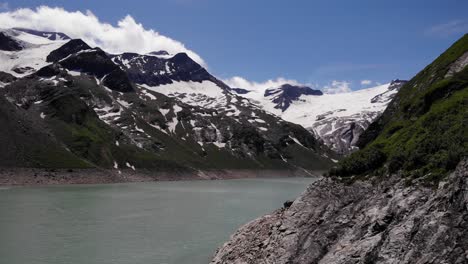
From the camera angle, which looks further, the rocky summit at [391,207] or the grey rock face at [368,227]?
the rocky summit at [391,207]

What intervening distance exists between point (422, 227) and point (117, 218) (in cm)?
6534

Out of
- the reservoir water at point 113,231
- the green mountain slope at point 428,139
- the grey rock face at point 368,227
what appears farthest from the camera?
the reservoir water at point 113,231

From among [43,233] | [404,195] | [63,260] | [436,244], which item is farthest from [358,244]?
[43,233]

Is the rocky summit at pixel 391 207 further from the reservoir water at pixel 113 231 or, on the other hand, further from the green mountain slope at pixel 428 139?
the reservoir water at pixel 113 231

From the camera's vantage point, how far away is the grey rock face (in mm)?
18531

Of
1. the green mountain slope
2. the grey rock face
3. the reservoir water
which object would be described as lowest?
the reservoir water

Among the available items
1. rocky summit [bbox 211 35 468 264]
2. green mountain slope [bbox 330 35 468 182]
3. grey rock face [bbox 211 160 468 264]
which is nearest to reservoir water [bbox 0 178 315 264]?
rocky summit [bbox 211 35 468 264]

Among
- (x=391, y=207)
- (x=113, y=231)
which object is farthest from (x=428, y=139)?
(x=113, y=231)

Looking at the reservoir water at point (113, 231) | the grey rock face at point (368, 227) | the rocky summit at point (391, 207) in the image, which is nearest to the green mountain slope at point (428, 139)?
the rocky summit at point (391, 207)

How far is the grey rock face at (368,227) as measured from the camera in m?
18.5

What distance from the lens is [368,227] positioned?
23766 millimetres

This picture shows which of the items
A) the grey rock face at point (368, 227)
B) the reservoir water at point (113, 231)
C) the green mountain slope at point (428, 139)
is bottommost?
the reservoir water at point (113, 231)

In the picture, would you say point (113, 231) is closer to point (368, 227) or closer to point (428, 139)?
point (368, 227)

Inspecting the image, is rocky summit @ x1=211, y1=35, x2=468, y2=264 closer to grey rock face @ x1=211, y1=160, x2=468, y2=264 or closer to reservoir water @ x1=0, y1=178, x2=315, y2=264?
grey rock face @ x1=211, y1=160, x2=468, y2=264
